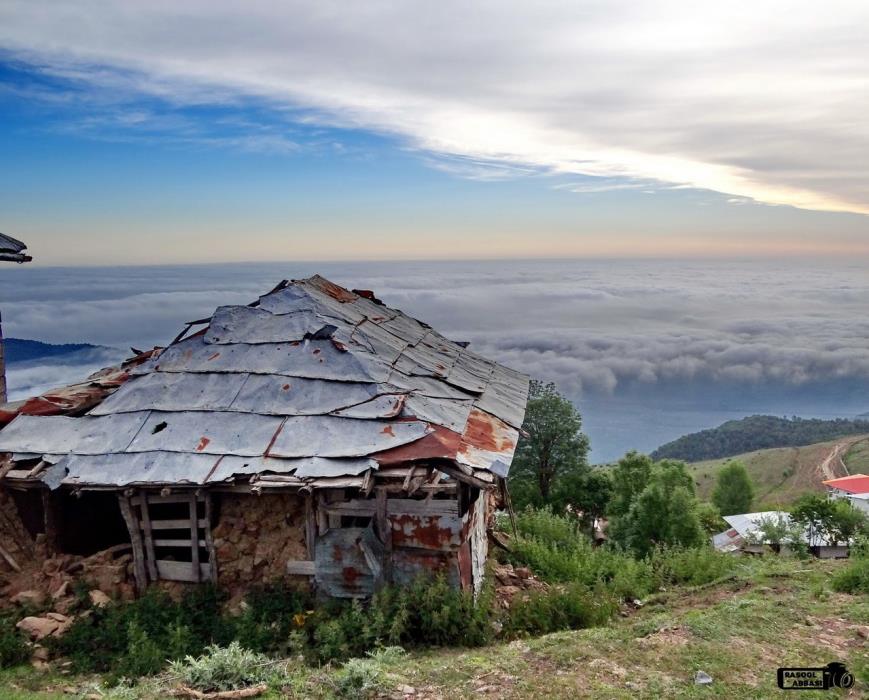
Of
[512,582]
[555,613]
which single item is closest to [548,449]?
[512,582]

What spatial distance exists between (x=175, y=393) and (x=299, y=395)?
240cm

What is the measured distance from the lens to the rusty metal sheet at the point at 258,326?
40.0 ft

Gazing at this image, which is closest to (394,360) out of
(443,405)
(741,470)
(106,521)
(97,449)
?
(443,405)

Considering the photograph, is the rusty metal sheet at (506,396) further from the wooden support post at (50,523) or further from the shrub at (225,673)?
the wooden support post at (50,523)

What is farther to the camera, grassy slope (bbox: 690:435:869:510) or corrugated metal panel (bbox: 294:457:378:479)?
grassy slope (bbox: 690:435:869:510)

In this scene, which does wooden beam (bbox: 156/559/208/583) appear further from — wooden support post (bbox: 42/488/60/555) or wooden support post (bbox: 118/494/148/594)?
wooden support post (bbox: 42/488/60/555)

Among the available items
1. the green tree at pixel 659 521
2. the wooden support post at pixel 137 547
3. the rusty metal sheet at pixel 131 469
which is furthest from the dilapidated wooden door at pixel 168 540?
the green tree at pixel 659 521

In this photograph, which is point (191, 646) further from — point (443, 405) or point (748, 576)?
point (748, 576)

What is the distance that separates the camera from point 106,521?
12.2 meters

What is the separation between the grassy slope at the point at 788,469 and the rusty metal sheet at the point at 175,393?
66433mm

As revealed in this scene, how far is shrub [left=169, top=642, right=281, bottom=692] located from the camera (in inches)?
268

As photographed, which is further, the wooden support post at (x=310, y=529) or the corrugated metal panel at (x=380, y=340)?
the corrugated metal panel at (x=380, y=340)

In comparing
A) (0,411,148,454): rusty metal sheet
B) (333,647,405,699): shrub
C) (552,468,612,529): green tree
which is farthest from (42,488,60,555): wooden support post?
(552,468,612,529): green tree

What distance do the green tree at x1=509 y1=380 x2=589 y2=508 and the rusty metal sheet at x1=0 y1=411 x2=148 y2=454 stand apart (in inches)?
1037
